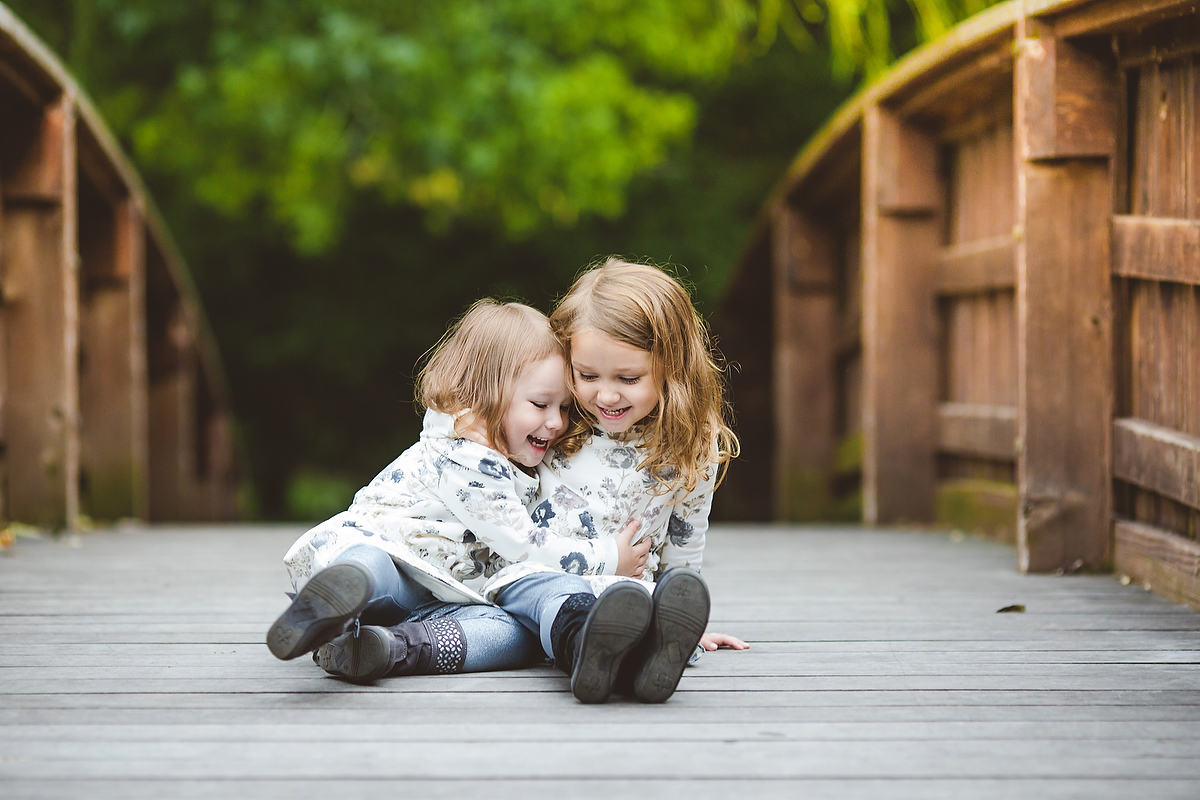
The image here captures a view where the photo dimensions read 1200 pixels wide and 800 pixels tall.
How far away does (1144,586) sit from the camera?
2852 millimetres

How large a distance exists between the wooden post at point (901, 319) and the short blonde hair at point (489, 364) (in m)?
2.39

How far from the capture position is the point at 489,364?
7.21 feet

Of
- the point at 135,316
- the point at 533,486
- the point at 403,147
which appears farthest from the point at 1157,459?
the point at 403,147

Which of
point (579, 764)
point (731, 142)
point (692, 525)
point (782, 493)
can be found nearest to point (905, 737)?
point (579, 764)

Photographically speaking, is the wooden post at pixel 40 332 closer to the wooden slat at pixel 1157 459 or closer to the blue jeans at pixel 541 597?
the blue jeans at pixel 541 597

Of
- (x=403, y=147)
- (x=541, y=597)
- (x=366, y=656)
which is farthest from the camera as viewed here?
(x=403, y=147)

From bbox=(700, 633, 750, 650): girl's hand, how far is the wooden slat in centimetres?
111

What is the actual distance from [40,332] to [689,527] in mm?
2958

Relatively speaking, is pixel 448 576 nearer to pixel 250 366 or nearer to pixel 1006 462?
pixel 1006 462

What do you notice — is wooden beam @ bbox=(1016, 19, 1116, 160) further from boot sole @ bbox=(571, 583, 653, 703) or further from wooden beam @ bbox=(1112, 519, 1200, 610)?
boot sole @ bbox=(571, 583, 653, 703)

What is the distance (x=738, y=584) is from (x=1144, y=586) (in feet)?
3.30

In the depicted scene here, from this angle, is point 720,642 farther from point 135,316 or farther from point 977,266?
point 135,316

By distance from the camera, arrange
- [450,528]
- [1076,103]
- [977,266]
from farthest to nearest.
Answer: [977,266] → [1076,103] → [450,528]

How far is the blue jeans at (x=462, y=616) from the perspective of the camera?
212 cm
